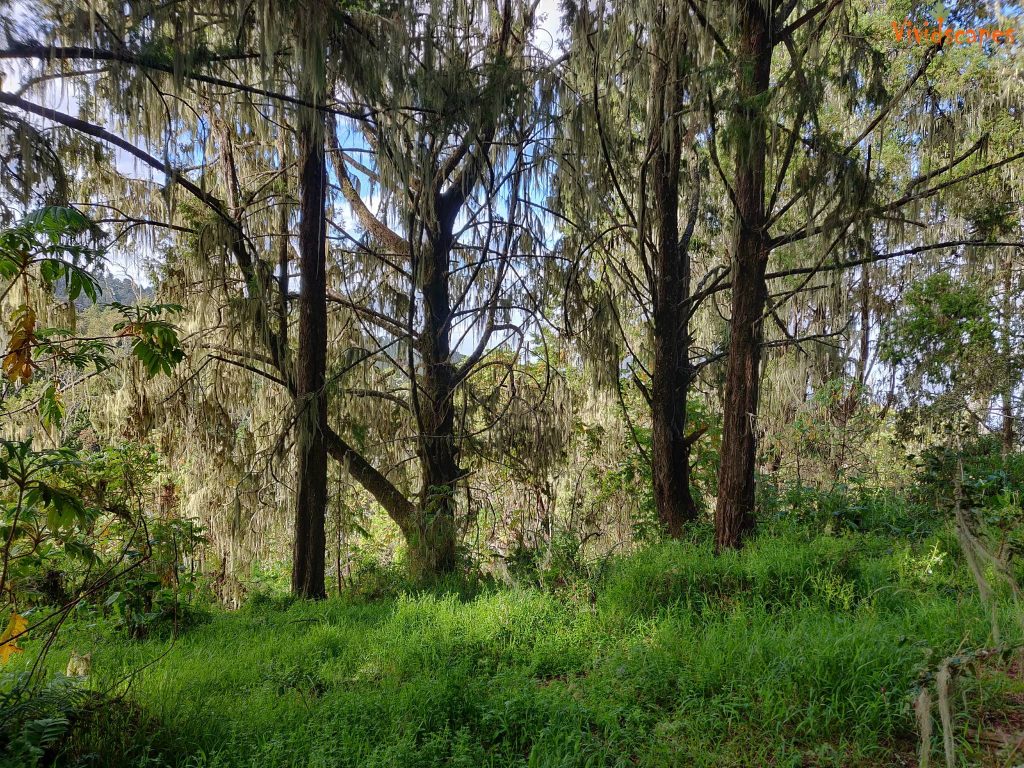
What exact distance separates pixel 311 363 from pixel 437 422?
1.52m

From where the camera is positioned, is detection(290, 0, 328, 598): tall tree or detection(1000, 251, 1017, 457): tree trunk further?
detection(1000, 251, 1017, 457): tree trunk

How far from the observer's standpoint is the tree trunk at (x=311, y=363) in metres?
6.57

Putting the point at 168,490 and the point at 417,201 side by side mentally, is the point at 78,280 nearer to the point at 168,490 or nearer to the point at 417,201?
the point at 417,201

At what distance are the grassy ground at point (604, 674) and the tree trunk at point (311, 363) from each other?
1.64m

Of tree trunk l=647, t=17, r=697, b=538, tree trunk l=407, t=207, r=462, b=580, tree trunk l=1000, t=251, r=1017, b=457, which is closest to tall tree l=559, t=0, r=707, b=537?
tree trunk l=647, t=17, r=697, b=538

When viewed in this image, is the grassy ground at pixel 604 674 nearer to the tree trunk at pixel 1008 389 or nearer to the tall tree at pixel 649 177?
the tall tree at pixel 649 177

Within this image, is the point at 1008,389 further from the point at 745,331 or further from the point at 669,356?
the point at 745,331

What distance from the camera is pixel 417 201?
632 centimetres

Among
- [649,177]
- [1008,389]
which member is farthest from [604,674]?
[1008,389]

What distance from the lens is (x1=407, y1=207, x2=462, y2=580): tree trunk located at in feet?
21.8

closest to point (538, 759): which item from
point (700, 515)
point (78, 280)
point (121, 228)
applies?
point (78, 280)

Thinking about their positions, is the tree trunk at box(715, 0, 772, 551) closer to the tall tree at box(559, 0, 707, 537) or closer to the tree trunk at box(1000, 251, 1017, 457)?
the tall tree at box(559, 0, 707, 537)

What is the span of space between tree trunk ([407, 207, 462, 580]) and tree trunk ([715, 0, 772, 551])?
269cm

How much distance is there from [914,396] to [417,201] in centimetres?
602
